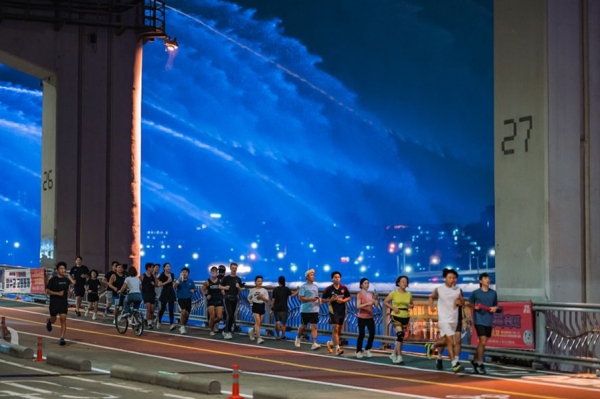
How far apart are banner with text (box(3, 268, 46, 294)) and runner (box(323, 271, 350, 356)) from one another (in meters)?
19.0

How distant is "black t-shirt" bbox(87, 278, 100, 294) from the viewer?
33062 millimetres

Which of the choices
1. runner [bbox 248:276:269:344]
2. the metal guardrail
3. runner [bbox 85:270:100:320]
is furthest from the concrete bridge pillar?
runner [bbox 85:270:100:320]

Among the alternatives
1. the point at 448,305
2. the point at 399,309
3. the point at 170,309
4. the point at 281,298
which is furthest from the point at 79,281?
the point at 448,305

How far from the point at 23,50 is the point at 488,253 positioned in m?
156

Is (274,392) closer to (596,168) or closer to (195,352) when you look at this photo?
(195,352)

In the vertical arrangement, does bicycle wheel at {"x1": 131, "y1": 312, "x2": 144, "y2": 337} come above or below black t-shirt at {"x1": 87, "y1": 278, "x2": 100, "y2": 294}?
below

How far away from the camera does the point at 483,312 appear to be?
19844mm

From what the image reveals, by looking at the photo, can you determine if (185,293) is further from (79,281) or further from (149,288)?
(79,281)

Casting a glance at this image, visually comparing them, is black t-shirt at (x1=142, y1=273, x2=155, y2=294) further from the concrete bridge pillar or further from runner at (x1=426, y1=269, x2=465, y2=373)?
runner at (x1=426, y1=269, x2=465, y2=373)

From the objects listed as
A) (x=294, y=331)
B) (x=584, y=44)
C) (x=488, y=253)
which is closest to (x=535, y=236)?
(x=584, y=44)

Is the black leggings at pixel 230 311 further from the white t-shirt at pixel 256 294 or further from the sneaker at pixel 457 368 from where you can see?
the sneaker at pixel 457 368

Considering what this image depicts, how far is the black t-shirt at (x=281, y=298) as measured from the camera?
26.6m

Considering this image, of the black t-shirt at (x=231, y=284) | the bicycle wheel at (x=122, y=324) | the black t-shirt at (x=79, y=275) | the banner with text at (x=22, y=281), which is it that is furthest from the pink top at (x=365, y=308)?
the banner with text at (x=22, y=281)

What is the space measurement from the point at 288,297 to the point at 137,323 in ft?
14.2
